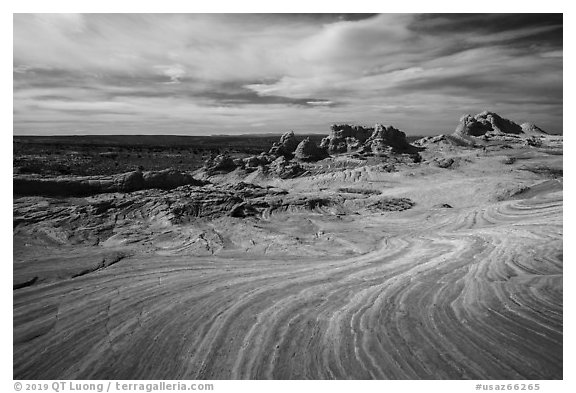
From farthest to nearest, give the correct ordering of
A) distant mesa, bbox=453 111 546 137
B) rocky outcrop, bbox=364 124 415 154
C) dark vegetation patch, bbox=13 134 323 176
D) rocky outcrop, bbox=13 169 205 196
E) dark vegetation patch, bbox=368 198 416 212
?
distant mesa, bbox=453 111 546 137 → rocky outcrop, bbox=364 124 415 154 → dark vegetation patch, bbox=13 134 323 176 → dark vegetation patch, bbox=368 198 416 212 → rocky outcrop, bbox=13 169 205 196

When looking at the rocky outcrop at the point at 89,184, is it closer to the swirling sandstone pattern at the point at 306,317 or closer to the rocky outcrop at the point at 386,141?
the swirling sandstone pattern at the point at 306,317

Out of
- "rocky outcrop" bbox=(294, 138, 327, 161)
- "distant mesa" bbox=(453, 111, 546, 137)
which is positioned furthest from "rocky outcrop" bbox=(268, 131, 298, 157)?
"distant mesa" bbox=(453, 111, 546, 137)

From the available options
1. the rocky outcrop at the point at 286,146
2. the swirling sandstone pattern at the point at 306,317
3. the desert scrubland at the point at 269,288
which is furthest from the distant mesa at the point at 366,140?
the swirling sandstone pattern at the point at 306,317

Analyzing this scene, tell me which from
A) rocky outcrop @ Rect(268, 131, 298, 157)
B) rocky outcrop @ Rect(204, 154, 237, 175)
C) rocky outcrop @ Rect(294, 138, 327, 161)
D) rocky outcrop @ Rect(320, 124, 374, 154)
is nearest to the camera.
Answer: rocky outcrop @ Rect(204, 154, 237, 175)

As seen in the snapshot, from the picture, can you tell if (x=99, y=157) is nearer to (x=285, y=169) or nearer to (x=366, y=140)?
(x=285, y=169)

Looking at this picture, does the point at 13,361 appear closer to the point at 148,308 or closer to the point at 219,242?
the point at 148,308

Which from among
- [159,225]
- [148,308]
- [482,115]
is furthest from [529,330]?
[482,115]

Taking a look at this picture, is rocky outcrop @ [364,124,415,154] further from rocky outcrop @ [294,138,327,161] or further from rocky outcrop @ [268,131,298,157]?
rocky outcrop @ [268,131,298,157]
